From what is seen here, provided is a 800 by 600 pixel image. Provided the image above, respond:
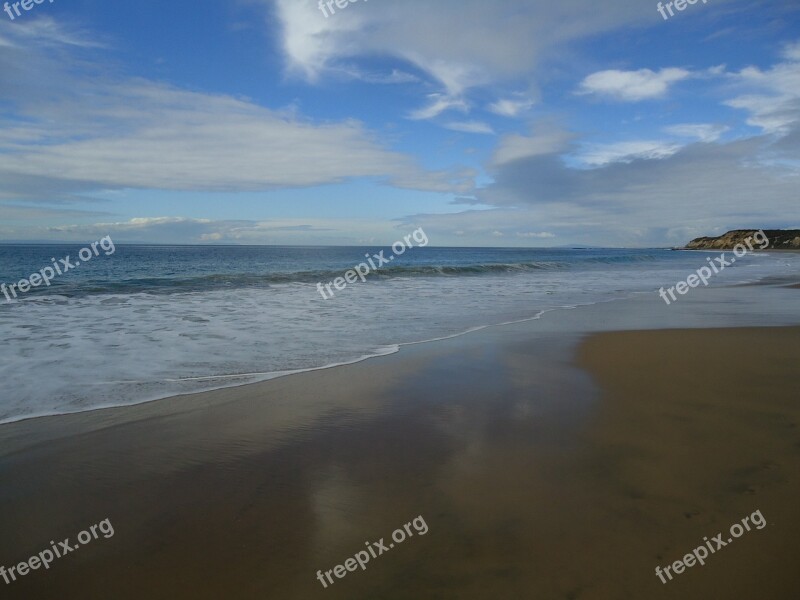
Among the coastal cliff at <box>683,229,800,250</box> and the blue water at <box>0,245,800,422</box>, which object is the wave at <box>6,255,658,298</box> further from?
the coastal cliff at <box>683,229,800,250</box>

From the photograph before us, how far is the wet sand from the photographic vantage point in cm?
284

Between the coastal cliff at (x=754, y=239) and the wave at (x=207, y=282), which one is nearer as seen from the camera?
the wave at (x=207, y=282)

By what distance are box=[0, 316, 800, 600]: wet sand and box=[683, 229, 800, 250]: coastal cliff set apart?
113m

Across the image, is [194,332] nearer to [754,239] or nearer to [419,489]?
[419,489]

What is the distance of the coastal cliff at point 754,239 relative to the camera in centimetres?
9851

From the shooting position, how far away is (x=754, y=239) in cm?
A: 10950

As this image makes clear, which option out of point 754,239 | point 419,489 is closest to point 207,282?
point 419,489

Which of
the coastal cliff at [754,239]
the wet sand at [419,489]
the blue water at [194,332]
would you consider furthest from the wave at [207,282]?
the coastal cliff at [754,239]

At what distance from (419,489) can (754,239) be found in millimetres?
132275

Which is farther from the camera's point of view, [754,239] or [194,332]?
[754,239]

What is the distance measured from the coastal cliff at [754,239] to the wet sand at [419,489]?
113 metres

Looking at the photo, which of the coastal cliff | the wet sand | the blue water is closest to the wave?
the blue water

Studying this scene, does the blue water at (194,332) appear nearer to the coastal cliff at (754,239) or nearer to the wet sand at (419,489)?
the wet sand at (419,489)

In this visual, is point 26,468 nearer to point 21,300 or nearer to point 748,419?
point 748,419
